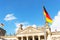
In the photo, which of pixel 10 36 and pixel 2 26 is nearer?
pixel 10 36

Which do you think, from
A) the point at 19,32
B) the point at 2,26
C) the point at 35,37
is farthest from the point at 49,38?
the point at 2,26

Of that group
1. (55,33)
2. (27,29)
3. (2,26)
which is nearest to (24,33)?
(27,29)

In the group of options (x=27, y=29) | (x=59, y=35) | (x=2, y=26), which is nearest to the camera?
(x=59, y=35)

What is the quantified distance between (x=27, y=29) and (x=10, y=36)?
359 inches

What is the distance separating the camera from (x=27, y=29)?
261 feet

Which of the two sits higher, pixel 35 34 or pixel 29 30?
pixel 29 30

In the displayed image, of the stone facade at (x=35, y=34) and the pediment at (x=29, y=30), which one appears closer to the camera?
the stone facade at (x=35, y=34)

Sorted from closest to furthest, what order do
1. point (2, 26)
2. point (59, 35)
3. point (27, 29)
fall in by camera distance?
point (59, 35)
point (27, 29)
point (2, 26)

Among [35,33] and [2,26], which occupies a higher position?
[2,26]

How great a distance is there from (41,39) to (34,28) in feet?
16.4

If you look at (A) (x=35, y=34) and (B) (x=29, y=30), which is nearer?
(A) (x=35, y=34)

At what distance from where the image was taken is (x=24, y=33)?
3142 inches

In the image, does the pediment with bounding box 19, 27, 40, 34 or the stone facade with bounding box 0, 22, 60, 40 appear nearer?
the stone facade with bounding box 0, 22, 60, 40

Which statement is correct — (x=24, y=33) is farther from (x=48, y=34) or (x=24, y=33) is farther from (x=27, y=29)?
(x=48, y=34)
